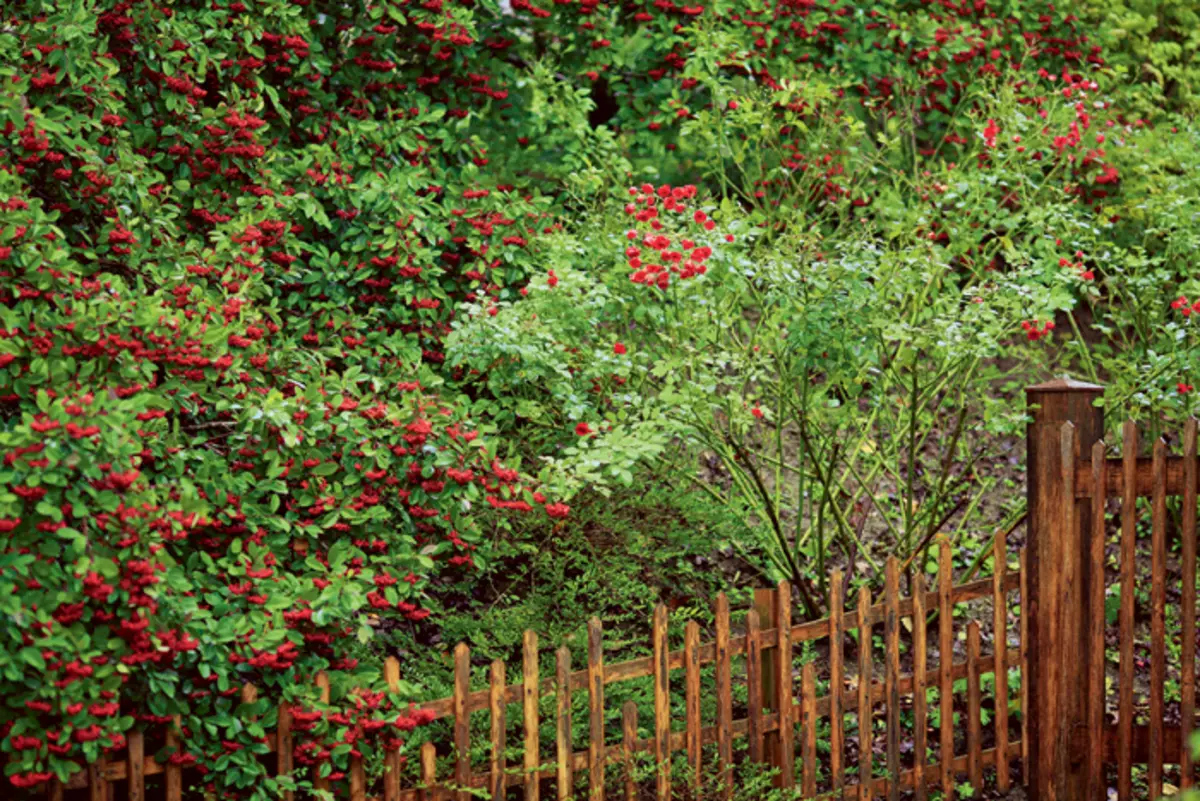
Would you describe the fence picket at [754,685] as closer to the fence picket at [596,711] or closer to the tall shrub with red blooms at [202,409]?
the fence picket at [596,711]

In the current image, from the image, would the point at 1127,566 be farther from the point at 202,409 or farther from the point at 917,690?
the point at 202,409

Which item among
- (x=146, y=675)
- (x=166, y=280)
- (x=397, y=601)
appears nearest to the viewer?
(x=146, y=675)

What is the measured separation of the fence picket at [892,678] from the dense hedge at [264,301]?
4.14 feet

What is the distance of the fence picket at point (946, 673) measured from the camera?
495cm

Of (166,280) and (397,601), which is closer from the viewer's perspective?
(397,601)

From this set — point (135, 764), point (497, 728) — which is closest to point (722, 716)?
point (497, 728)

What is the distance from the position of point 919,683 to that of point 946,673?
0.41 feet

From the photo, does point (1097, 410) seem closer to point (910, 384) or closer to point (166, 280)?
point (910, 384)

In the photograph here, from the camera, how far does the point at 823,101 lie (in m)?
6.71

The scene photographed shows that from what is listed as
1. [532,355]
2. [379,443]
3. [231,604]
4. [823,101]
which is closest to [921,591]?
[532,355]

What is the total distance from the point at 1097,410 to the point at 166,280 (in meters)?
3.12

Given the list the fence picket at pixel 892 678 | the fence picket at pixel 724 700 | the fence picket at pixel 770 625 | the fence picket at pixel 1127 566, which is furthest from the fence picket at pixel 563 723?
the fence picket at pixel 1127 566

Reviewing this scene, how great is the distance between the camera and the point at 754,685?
4781 mm

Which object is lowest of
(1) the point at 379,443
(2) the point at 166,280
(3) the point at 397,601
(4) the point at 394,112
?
(3) the point at 397,601
